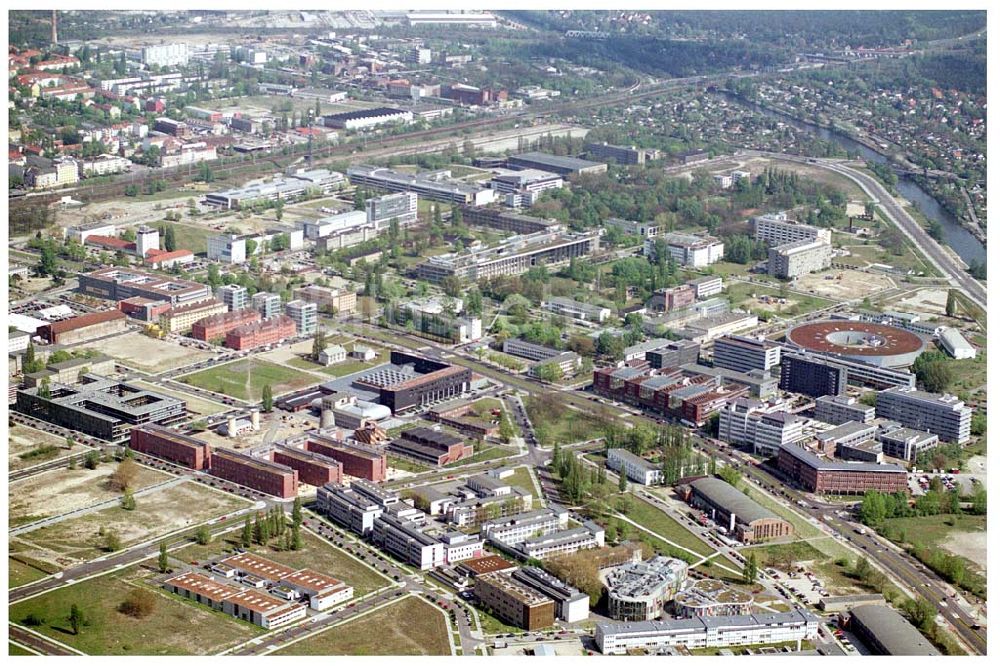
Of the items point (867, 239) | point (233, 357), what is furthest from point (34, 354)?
point (867, 239)

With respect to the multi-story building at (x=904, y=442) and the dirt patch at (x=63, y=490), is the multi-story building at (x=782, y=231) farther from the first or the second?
the dirt patch at (x=63, y=490)

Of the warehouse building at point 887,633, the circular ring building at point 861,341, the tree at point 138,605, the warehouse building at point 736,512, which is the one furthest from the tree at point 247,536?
the circular ring building at point 861,341

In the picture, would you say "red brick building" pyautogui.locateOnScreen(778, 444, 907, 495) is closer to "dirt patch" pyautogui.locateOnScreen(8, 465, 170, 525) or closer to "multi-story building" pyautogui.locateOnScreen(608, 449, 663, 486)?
"multi-story building" pyautogui.locateOnScreen(608, 449, 663, 486)

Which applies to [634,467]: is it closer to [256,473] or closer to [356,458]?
[356,458]

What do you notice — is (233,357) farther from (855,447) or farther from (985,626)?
A: (985,626)

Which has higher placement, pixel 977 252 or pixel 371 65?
pixel 371 65

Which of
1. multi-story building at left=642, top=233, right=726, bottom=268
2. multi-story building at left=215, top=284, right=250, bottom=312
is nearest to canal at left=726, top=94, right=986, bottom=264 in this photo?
multi-story building at left=642, top=233, right=726, bottom=268
